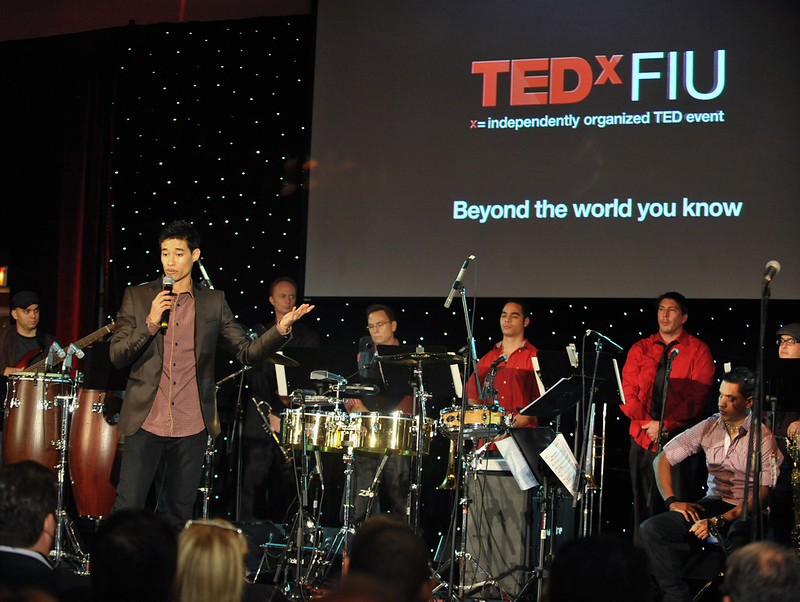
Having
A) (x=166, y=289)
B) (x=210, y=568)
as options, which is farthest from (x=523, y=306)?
(x=210, y=568)

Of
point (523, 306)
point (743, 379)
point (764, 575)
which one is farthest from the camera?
point (523, 306)

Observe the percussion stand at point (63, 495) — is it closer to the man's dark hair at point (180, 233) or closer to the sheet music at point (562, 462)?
the man's dark hair at point (180, 233)

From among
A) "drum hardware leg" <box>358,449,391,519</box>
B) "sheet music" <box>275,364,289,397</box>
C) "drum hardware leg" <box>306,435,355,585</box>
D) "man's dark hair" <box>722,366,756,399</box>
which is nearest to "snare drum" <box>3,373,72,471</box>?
"sheet music" <box>275,364,289,397</box>

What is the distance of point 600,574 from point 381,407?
4282mm

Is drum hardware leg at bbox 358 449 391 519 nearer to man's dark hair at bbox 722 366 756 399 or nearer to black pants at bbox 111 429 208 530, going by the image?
black pants at bbox 111 429 208 530

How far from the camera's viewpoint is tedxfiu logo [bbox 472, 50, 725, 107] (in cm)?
651

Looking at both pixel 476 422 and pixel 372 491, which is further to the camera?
pixel 372 491

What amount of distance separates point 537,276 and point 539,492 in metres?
1.83

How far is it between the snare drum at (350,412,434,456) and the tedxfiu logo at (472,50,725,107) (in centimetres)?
288

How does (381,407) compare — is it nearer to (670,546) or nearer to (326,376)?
(326,376)

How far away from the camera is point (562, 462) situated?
4.95m

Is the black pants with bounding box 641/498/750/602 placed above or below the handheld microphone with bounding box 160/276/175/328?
below

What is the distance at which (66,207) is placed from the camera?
309 inches

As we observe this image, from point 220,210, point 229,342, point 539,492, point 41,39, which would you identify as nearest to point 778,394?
point 539,492
